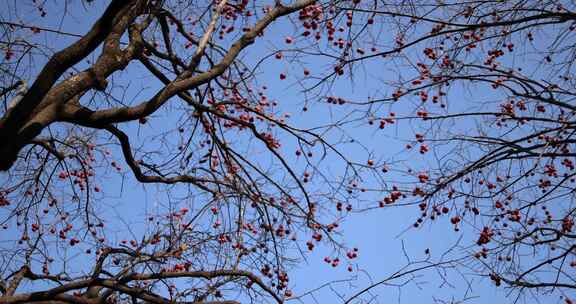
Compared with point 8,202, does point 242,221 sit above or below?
below

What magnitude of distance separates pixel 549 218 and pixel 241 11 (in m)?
3.54

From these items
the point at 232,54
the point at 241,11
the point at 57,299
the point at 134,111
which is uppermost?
the point at 241,11

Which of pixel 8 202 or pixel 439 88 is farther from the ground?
pixel 439 88

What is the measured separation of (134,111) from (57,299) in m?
1.68

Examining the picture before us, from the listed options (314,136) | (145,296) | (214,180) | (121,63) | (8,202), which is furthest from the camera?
(8,202)

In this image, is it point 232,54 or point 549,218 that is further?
point 549,218

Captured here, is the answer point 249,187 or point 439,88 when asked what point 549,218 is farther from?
point 249,187

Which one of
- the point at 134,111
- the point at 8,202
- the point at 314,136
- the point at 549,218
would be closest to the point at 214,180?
the point at 314,136

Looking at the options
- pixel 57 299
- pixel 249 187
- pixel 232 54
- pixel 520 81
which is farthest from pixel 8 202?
pixel 520 81

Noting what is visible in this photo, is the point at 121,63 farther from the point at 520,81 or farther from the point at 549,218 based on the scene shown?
the point at 549,218

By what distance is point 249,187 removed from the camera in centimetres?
530

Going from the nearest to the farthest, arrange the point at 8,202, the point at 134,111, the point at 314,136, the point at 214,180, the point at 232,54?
1. the point at 134,111
2. the point at 232,54
3. the point at 214,180
4. the point at 314,136
5. the point at 8,202

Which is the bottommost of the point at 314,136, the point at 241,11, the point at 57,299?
the point at 57,299

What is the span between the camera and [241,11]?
519 cm
